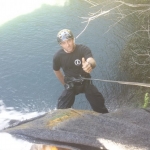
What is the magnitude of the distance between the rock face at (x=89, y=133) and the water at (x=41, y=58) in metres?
7.15

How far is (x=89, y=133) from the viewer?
1831 millimetres

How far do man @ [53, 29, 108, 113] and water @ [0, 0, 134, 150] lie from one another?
4914 mm

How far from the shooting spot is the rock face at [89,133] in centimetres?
174

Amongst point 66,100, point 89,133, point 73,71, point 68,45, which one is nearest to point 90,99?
point 66,100

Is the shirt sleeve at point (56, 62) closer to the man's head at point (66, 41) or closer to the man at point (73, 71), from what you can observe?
the man at point (73, 71)

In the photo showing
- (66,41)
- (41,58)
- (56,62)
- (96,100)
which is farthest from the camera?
(41,58)

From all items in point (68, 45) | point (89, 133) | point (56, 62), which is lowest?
point (89, 133)

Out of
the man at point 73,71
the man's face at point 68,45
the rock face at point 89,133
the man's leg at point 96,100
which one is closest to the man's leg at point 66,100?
the man at point 73,71

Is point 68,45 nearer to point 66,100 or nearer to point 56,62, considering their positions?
point 56,62

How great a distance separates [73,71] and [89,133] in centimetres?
264

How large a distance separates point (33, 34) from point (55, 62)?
1070 centimetres

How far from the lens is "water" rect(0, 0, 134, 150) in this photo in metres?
10.2

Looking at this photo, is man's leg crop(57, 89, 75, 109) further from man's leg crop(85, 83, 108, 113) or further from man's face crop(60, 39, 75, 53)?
man's face crop(60, 39, 75, 53)

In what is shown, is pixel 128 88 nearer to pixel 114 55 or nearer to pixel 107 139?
pixel 114 55
